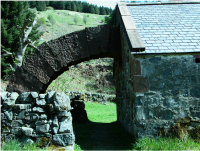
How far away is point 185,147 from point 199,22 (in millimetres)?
3926

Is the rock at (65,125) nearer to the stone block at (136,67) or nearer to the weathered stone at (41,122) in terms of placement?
the weathered stone at (41,122)

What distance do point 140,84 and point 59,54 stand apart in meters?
2.48

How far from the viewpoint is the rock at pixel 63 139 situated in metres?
4.02

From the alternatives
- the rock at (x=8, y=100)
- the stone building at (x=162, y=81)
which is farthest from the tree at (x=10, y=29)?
the stone building at (x=162, y=81)

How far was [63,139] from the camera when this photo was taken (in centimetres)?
404

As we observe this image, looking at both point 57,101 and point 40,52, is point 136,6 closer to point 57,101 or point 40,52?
point 40,52

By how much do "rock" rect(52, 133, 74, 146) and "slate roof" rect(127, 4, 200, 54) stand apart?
8.66 feet

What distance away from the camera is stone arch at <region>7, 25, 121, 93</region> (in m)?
5.45

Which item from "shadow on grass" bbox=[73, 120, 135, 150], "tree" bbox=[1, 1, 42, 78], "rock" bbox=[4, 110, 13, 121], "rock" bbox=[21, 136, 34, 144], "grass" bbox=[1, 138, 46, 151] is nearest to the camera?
"grass" bbox=[1, 138, 46, 151]

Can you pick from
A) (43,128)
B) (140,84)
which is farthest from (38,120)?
(140,84)

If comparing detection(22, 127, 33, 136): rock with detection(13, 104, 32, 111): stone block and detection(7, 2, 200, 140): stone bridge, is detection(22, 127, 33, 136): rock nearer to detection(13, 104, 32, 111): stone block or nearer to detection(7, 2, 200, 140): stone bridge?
detection(13, 104, 32, 111): stone block

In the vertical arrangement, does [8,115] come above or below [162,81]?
below

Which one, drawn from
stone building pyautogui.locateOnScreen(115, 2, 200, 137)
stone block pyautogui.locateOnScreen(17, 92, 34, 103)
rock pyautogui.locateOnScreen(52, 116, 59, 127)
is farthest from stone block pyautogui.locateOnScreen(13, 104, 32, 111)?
stone building pyautogui.locateOnScreen(115, 2, 200, 137)

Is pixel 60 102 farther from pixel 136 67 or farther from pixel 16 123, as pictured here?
pixel 136 67
